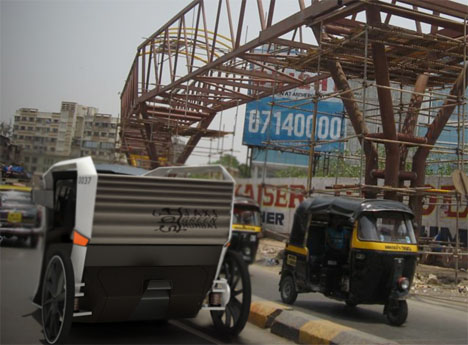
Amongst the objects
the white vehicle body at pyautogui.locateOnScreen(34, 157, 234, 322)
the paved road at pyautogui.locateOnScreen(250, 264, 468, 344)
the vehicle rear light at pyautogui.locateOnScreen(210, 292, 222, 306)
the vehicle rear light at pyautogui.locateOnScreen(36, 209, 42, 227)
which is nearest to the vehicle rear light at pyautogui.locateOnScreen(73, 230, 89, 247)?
the white vehicle body at pyautogui.locateOnScreen(34, 157, 234, 322)

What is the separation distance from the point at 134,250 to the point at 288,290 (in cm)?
492

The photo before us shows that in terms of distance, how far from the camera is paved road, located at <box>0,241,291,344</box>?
Answer: 5.77 meters

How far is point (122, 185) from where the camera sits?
16.1 feet

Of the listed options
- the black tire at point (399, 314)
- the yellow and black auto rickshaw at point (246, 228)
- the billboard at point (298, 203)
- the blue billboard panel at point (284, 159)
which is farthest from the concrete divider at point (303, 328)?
the blue billboard panel at point (284, 159)

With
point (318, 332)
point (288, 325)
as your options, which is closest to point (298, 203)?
point (288, 325)

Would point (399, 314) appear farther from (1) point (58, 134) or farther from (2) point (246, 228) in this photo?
(2) point (246, 228)

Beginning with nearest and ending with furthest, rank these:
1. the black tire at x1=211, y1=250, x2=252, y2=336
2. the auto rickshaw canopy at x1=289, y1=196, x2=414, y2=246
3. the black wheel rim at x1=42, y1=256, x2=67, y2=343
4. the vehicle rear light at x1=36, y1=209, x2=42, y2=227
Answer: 1. the black wheel rim at x1=42, y1=256, x2=67, y2=343
2. the black tire at x1=211, y1=250, x2=252, y2=336
3. the vehicle rear light at x1=36, y1=209, x2=42, y2=227
4. the auto rickshaw canopy at x1=289, y1=196, x2=414, y2=246

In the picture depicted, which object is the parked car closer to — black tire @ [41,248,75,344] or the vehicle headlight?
black tire @ [41,248,75,344]

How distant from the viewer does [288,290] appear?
30.9 ft

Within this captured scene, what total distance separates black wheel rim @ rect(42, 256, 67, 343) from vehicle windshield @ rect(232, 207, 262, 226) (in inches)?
336

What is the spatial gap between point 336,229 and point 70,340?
4.79 meters

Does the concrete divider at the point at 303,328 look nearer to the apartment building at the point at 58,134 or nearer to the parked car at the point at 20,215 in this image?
the apartment building at the point at 58,134

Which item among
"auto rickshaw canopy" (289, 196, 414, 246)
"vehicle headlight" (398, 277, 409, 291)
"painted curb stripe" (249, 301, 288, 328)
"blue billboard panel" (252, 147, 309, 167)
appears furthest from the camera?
"blue billboard panel" (252, 147, 309, 167)

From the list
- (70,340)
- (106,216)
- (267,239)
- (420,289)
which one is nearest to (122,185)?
(106,216)
